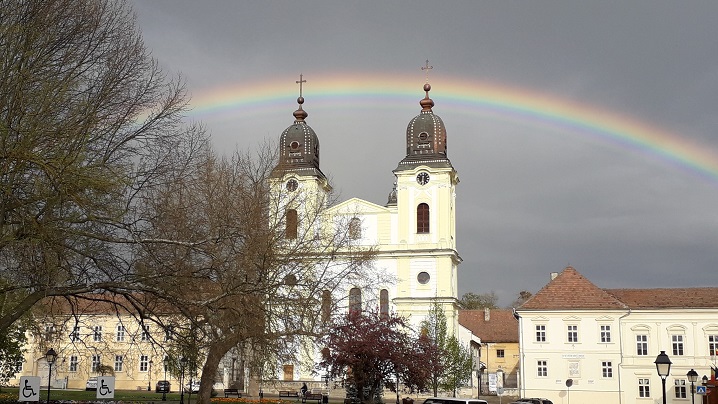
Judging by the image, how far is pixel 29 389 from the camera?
1549 centimetres

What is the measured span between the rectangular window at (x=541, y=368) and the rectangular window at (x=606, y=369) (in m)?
3.95

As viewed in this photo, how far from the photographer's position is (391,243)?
6975 centimetres

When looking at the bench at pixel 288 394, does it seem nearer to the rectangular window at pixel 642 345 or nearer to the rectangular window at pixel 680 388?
the rectangular window at pixel 642 345

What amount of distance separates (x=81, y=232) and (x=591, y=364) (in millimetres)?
47156

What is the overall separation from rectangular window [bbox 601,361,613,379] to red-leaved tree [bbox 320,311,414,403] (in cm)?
2217

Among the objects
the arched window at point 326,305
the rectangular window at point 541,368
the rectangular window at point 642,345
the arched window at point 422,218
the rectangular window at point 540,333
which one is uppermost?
the arched window at point 422,218

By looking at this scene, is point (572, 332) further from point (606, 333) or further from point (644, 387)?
point (644, 387)

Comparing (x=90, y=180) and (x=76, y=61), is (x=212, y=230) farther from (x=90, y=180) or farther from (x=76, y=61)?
(x=90, y=180)

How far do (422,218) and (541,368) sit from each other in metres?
18.2

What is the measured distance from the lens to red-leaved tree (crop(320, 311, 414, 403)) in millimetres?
37688

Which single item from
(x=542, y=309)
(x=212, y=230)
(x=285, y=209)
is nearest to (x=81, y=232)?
(x=212, y=230)

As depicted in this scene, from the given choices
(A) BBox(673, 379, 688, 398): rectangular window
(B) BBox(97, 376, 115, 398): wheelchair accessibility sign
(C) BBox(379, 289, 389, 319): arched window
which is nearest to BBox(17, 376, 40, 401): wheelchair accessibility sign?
(B) BBox(97, 376, 115, 398): wheelchair accessibility sign

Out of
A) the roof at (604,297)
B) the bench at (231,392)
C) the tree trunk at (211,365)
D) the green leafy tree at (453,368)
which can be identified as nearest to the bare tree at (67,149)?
the tree trunk at (211,365)

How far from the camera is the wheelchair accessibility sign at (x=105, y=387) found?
604 inches
